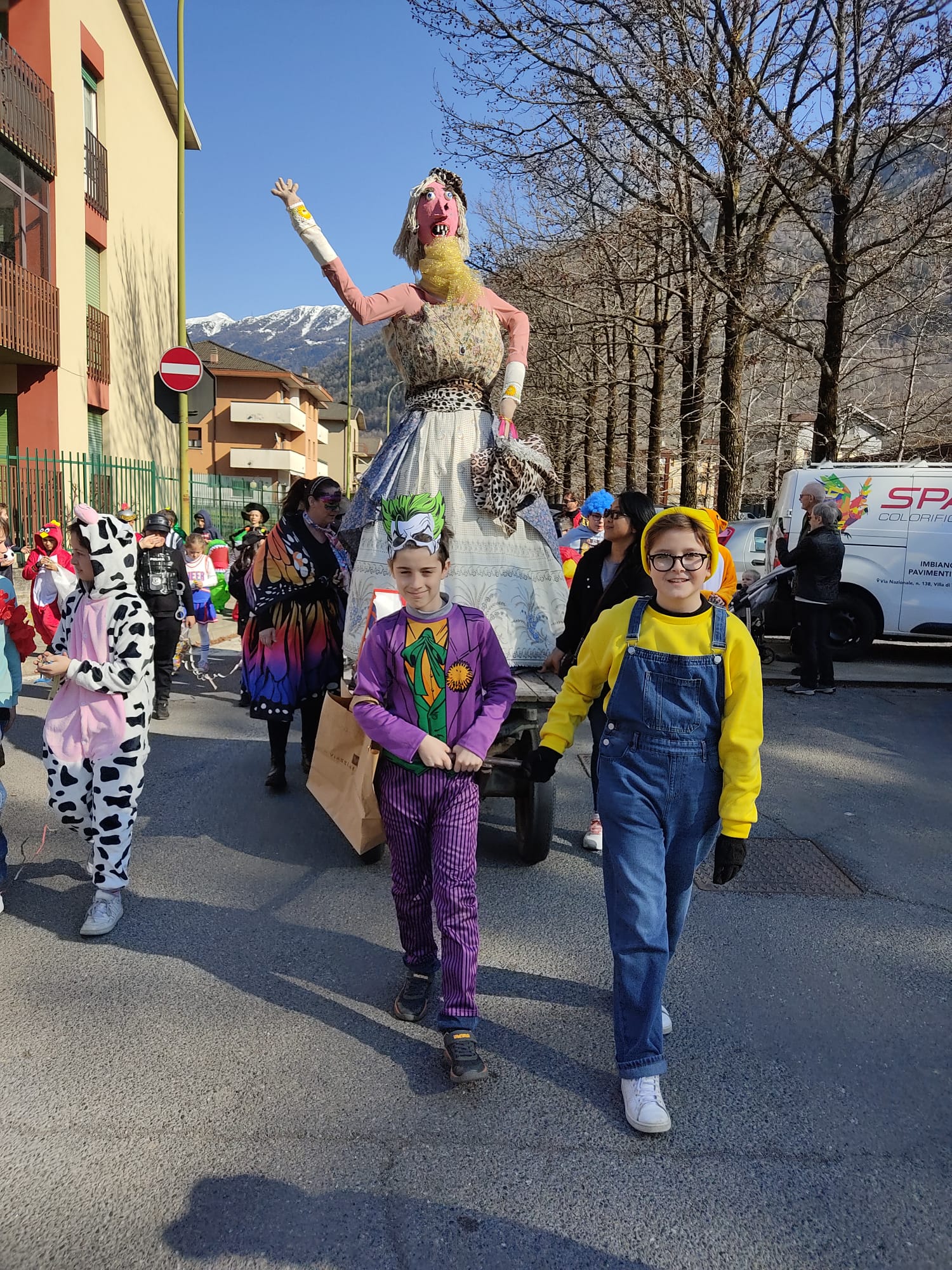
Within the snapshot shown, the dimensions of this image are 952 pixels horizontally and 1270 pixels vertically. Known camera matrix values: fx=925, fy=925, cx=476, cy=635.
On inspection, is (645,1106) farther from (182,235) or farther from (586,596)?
(182,235)

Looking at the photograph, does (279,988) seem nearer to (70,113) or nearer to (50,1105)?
(50,1105)

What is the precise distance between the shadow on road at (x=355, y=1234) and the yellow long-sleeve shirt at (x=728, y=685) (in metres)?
1.15

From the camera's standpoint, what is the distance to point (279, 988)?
340cm

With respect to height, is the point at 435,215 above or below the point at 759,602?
above

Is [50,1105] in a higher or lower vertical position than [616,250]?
lower

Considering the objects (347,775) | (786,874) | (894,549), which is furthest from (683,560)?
(894,549)

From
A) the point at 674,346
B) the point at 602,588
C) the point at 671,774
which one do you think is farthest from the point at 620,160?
the point at 671,774

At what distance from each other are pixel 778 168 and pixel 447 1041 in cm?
1178

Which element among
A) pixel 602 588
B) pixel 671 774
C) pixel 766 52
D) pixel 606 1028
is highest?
pixel 766 52

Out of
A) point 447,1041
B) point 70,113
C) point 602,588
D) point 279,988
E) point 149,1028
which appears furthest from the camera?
point 70,113

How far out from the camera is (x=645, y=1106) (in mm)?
2631

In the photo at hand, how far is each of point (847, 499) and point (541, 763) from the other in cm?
958

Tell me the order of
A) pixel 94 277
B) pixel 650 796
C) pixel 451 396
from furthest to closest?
1. pixel 94 277
2. pixel 451 396
3. pixel 650 796

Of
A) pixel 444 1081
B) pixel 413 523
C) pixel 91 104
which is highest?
pixel 91 104
